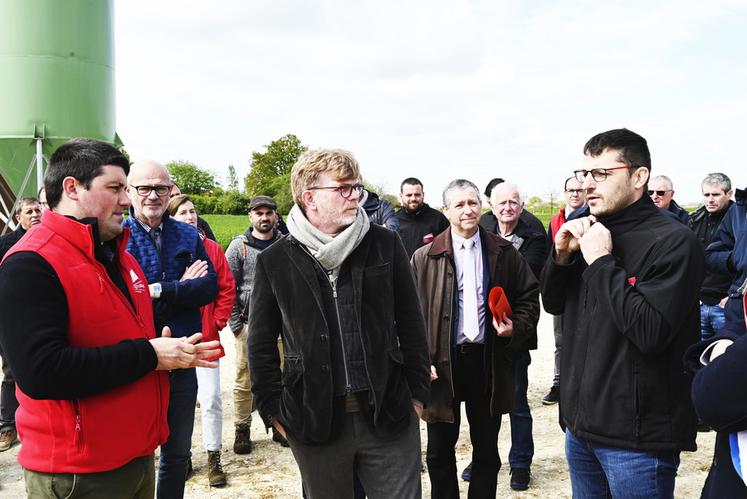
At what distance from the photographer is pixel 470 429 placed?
385 cm

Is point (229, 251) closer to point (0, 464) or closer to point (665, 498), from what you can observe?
point (0, 464)

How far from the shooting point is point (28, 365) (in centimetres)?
197

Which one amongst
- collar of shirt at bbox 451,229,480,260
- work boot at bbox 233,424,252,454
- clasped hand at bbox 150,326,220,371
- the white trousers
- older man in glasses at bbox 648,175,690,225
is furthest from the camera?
older man in glasses at bbox 648,175,690,225

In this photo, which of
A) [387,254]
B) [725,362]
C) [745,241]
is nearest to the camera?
[725,362]

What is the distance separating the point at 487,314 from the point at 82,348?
2.52 metres

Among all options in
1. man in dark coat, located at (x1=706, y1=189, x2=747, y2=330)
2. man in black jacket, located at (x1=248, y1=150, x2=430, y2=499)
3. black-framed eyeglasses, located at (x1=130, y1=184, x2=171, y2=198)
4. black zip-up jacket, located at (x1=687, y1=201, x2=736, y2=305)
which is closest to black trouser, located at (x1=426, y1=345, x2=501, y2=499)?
man in black jacket, located at (x1=248, y1=150, x2=430, y2=499)

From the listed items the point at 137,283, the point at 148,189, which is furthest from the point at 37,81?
the point at 137,283

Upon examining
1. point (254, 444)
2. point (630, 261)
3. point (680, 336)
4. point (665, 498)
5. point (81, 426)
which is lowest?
Answer: point (254, 444)

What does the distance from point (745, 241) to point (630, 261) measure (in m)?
3.06

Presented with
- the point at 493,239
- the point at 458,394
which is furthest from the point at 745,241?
the point at 458,394

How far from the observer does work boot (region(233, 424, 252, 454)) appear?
17.3ft

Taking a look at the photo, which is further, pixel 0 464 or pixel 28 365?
pixel 0 464

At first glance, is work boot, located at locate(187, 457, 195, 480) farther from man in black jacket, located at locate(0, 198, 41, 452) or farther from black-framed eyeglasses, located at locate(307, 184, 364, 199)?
black-framed eyeglasses, located at locate(307, 184, 364, 199)

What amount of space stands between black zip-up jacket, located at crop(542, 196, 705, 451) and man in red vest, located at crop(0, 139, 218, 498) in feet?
5.38
